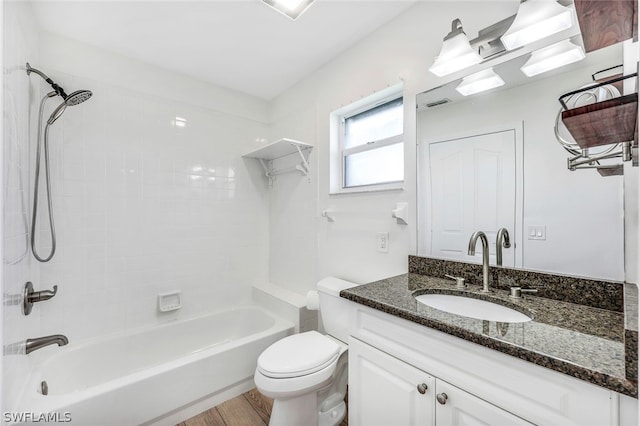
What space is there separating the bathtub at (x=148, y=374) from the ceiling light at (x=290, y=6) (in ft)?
6.78

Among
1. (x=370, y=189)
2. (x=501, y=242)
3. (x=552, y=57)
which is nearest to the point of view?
(x=552, y=57)

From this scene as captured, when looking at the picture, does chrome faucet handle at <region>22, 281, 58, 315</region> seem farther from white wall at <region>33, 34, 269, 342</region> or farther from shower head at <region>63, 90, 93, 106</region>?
shower head at <region>63, 90, 93, 106</region>

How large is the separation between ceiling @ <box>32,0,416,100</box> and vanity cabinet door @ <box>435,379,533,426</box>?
6.09 ft

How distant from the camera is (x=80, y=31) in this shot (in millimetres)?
1726

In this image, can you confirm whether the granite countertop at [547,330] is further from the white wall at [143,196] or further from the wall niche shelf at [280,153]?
the white wall at [143,196]

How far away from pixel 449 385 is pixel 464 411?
0.07 meters

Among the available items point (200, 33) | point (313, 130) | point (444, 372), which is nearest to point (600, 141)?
point (444, 372)

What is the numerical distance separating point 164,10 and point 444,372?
2227 millimetres

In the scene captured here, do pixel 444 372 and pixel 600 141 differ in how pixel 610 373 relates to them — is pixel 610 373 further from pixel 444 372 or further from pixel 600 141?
pixel 600 141

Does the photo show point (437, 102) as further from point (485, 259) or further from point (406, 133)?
point (485, 259)

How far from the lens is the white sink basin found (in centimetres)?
103

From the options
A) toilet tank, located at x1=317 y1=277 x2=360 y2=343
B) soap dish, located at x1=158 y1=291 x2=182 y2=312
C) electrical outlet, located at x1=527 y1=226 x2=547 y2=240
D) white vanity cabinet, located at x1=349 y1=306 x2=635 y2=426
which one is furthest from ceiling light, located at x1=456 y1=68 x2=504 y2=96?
soap dish, located at x1=158 y1=291 x2=182 y2=312

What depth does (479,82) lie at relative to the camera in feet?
4.24

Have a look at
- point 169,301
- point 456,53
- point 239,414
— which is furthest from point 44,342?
point 456,53
